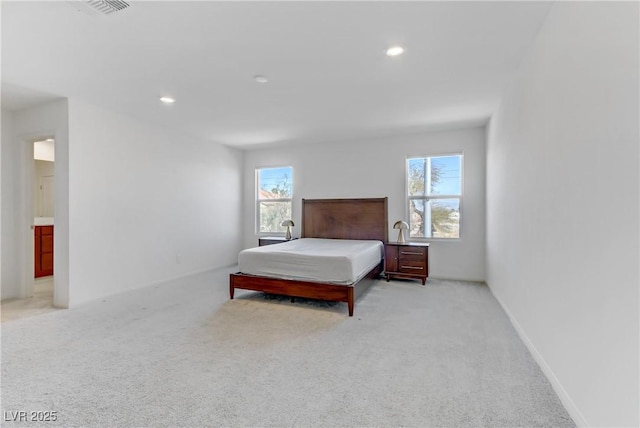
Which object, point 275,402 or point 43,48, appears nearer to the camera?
point 275,402

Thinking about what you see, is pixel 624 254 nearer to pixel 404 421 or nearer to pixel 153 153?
pixel 404 421

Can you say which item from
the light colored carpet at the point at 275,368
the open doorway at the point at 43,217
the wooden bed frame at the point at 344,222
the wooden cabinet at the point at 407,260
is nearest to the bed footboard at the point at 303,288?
the wooden bed frame at the point at 344,222

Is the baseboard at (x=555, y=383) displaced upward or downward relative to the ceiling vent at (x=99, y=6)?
downward

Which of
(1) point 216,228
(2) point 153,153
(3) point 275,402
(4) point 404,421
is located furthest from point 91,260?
(4) point 404,421

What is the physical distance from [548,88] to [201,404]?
285 cm

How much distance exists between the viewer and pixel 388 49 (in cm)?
235

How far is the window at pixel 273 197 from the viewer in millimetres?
5957

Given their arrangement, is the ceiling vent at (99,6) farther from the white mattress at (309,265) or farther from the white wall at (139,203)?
the white mattress at (309,265)

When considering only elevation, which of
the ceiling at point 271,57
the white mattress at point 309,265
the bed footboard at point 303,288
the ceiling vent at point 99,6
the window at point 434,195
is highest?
the ceiling at point 271,57

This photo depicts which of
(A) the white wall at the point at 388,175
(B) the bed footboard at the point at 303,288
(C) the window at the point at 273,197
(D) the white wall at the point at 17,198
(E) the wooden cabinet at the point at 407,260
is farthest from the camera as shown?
(C) the window at the point at 273,197

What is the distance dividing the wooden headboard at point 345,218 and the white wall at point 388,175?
15 centimetres

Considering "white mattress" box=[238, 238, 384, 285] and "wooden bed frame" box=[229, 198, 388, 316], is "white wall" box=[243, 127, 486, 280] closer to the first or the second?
"wooden bed frame" box=[229, 198, 388, 316]

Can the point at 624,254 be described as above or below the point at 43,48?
below

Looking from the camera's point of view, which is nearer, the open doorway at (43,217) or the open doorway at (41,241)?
the open doorway at (41,241)
